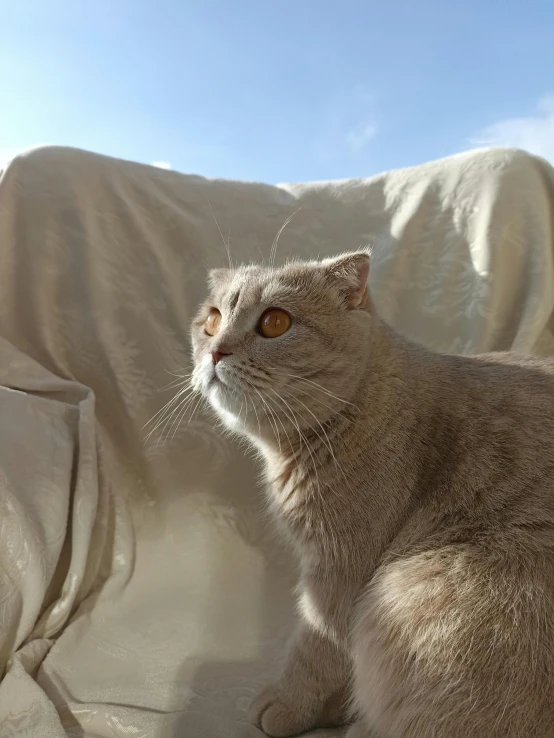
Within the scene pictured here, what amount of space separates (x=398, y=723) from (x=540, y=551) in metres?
0.32

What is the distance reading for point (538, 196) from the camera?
1.49 m

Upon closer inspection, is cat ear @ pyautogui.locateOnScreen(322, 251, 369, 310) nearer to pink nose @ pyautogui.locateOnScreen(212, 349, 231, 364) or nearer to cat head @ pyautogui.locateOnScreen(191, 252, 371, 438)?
cat head @ pyautogui.locateOnScreen(191, 252, 371, 438)

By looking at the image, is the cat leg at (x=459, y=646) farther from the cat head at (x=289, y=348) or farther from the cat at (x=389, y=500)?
the cat head at (x=289, y=348)

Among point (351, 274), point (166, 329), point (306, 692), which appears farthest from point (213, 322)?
point (306, 692)

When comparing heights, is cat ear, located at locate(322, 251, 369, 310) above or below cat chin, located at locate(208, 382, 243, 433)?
above

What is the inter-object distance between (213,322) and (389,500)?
19.1 inches

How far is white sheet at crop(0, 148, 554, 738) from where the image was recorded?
120 centimetres

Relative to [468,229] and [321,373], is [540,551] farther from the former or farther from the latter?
[468,229]

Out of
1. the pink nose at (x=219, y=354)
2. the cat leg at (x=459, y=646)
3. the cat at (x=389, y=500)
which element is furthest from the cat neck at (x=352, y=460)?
the pink nose at (x=219, y=354)

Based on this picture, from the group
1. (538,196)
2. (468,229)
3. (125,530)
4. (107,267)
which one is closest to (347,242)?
(468,229)

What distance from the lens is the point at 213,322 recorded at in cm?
109

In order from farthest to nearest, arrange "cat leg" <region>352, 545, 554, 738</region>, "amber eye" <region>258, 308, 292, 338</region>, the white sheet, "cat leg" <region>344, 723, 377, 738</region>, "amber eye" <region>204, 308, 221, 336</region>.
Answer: the white sheet
"amber eye" <region>204, 308, 221, 336</region>
"amber eye" <region>258, 308, 292, 338</region>
"cat leg" <region>344, 723, 377, 738</region>
"cat leg" <region>352, 545, 554, 738</region>

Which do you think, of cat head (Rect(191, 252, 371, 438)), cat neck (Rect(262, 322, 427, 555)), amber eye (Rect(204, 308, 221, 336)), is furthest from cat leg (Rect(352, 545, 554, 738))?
amber eye (Rect(204, 308, 221, 336))

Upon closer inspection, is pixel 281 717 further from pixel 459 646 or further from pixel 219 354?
pixel 219 354
